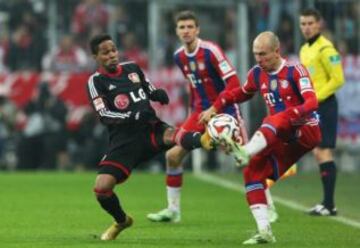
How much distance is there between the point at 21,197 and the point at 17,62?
8174 mm

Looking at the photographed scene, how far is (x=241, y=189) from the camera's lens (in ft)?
61.4

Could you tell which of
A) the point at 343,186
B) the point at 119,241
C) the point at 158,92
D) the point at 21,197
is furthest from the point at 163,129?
the point at 343,186

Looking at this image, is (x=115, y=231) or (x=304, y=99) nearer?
(x=304, y=99)

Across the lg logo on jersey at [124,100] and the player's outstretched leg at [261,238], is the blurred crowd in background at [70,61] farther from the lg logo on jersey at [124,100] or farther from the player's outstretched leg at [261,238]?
the player's outstretched leg at [261,238]

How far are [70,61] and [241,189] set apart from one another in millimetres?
6786

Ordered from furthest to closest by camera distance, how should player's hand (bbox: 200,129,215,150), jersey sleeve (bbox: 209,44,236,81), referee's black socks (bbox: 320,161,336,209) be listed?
referee's black socks (bbox: 320,161,336,209) → jersey sleeve (bbox: 209,44,236,81) → player's hand (bbox: 200,129,215,150)

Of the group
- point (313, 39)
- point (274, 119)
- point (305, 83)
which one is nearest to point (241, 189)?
point (313, 39)

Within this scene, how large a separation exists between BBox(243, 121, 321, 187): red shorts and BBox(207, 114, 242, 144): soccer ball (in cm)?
62

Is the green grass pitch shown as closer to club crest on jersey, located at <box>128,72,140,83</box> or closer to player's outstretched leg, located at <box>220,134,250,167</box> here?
player's outstretched leg, located at <box>220,134,250,167</box>

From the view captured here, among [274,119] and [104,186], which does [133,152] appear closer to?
[104,186]

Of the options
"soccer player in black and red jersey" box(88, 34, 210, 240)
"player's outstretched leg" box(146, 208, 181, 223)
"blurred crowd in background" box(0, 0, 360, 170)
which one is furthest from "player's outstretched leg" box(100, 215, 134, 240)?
"blurred crowd in background" box(0, 0, 360, 170)

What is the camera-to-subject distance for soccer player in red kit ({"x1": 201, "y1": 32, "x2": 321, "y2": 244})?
1057cm

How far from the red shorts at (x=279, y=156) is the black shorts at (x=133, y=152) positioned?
43.2 inches

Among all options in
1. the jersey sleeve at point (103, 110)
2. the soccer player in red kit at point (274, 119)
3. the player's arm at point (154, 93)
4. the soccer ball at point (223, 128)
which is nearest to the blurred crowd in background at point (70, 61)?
the player's arm at point (154, 93)
